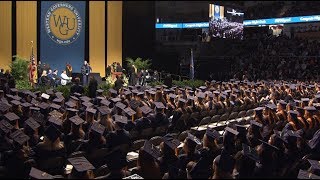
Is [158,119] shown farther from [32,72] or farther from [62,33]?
[62,33]

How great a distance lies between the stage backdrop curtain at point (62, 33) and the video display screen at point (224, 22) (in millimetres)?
8639

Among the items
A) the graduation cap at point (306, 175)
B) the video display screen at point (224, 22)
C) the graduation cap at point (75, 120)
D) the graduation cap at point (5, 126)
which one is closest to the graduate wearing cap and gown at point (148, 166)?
the graduation cap at point (306, 175)

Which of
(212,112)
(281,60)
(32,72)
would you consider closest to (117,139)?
(212,112)

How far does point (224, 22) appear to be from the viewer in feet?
91.3

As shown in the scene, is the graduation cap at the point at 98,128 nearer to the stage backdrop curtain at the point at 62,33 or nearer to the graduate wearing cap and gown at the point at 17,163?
the graduate wearing cap and gown at the point at 17,163

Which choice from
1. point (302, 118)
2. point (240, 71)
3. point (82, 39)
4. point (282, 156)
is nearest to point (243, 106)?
point (302, 118)

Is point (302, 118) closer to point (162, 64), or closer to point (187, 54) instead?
point (162, 64)

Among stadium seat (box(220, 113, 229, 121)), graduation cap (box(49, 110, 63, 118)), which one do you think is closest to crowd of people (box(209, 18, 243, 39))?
stadium seat (box(220, 113, 229, 121))

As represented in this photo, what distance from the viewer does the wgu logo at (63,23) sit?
2177 centimetres

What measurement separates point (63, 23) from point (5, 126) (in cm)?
1602

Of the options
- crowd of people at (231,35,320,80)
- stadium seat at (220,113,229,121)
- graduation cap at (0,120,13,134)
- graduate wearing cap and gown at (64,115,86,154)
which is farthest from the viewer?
crowd of people at (231,35,320,80)

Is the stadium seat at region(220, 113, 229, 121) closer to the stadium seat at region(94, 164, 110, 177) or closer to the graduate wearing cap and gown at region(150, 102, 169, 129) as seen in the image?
the graduate wearing cap and gown at region(150, 102, 169, 129)

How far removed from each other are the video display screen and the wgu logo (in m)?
8.92

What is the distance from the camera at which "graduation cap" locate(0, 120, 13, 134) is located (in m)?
6.90
